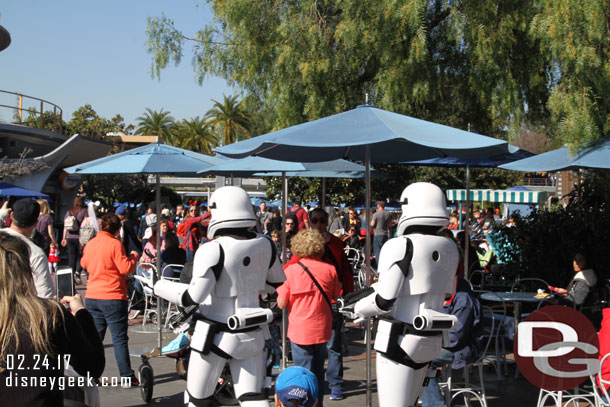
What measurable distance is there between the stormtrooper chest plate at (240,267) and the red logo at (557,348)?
278 cm

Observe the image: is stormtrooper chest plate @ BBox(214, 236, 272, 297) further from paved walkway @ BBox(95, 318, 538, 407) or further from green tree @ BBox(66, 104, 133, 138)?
green tree @ BBox(66, 104, 133, 138)

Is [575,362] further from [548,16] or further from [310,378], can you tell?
[548,16]

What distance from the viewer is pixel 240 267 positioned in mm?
4574

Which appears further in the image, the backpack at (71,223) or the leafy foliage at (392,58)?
the backpack at (71,223)

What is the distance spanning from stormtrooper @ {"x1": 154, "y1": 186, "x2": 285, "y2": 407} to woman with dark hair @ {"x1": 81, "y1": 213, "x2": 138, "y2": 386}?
66.6 inches

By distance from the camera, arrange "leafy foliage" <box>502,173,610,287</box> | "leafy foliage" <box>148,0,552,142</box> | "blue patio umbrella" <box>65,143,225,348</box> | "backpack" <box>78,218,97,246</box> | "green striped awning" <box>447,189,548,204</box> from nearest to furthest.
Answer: "blue patio umbrella" <box>65,143,225,348</box> → "leafy foliage" <box>502,173,610,287</box> → "leafy foliage" <box>148,0,552,142</box> → "backpack" <box>78,218,97,246</box> → "green striped awning" <box>447,189,548,204</box>

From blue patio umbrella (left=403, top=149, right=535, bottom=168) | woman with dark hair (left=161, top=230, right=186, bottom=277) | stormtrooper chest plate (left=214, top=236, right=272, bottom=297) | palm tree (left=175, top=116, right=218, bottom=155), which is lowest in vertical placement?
woman with dark hair (left=161, top=230, right=186, bottom=277)

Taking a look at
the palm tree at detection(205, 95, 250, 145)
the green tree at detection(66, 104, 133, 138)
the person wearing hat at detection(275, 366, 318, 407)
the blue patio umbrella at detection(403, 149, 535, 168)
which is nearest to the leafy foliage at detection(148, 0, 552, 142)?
the blue patio umbrella at detection(403, 149, 535, 168)

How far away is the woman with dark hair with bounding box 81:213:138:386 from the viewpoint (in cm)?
624

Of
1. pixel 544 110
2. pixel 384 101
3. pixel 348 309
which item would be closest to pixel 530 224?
pixel 544 110

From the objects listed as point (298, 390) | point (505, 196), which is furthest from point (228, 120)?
point (298, 390)

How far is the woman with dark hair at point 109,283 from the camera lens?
6242mm

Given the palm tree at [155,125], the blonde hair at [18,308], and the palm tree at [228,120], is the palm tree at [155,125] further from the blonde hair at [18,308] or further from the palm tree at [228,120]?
the blonde hair at [18,308]

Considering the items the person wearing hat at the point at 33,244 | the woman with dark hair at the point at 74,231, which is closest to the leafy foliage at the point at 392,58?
the woman with dark hair at the point at 74,231
